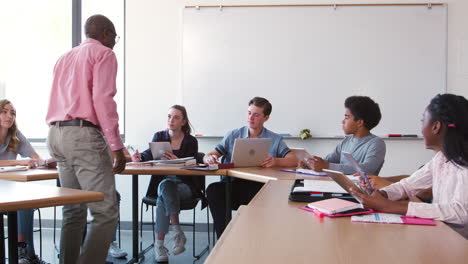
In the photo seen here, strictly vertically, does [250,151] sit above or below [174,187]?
above

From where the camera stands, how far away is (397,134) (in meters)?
3.75

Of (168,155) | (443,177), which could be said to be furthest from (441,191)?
(168,155)

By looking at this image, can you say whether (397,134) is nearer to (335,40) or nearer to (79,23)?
(335,40)

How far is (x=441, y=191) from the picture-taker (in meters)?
1.50

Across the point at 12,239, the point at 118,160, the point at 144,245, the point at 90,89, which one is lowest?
the point at 144,245

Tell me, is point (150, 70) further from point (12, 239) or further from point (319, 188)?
point (319, 188)

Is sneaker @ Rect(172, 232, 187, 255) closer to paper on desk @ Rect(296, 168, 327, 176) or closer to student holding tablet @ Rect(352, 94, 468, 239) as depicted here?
paper on desk @ Rect(296, 168, 327, 176)

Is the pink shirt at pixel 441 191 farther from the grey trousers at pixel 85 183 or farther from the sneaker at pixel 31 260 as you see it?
the sneaker at pixel 31 260

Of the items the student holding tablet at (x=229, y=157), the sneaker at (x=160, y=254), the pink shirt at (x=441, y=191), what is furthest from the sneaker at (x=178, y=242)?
the pink shirt at (x=441, y=191)

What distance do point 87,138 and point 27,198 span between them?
27.3 inches

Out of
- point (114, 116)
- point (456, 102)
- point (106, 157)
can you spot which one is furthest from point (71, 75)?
point (456, 102)

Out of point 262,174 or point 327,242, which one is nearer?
point 327,242

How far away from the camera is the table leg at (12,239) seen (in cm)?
162

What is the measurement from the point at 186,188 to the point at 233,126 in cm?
106
